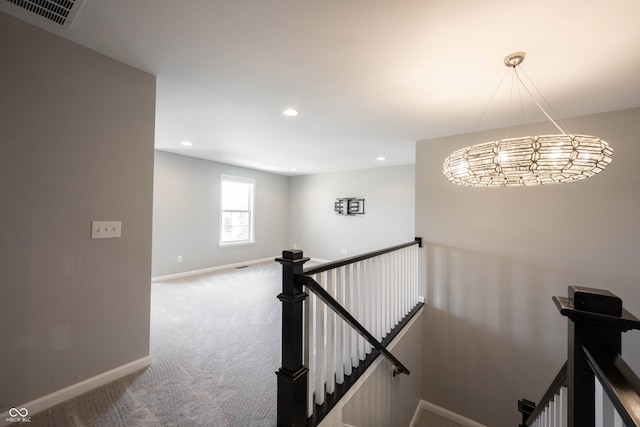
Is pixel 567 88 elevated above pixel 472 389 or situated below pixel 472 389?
above

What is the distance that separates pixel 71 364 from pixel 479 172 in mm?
2847

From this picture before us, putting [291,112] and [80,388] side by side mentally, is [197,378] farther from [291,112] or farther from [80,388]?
[291,112]

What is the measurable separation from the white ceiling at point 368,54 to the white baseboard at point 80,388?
7.32ft

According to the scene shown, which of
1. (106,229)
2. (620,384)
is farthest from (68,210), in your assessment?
(620,384)

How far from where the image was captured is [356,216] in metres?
6.21

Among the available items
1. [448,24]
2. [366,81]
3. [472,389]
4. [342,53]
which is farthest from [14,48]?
[472,389]

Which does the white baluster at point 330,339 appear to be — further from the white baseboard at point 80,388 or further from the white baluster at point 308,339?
the white baseboard at point 80,388

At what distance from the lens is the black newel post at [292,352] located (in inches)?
52.2

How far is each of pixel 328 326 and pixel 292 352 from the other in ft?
1.21

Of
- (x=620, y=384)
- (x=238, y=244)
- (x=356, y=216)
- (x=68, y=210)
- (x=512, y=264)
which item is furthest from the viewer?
(x=356, y=216)

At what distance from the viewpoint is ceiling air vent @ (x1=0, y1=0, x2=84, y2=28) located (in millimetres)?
1333

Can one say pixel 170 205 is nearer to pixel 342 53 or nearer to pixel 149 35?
pixel 149 35

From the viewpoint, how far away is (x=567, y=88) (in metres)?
2.08

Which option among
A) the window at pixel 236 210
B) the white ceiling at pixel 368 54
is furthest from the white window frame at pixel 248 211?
the white ceiling at pixel 368 54
